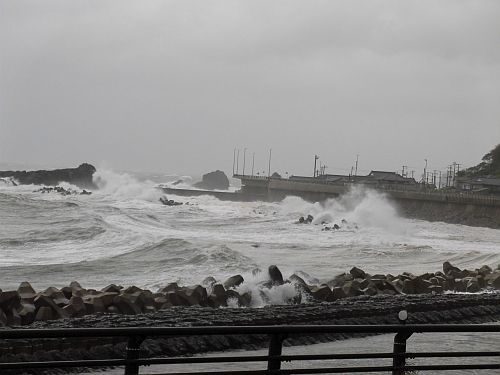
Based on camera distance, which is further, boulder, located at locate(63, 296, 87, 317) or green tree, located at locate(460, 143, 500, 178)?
green tree, located at locate(460, 143, 500, 178)

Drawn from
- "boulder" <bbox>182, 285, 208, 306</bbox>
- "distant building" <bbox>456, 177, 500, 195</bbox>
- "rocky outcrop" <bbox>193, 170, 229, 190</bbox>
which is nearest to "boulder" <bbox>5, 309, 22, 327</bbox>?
"boulder" <bbox>182, 285, 208, 306</bbox>

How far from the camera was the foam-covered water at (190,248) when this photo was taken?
20.7 metres

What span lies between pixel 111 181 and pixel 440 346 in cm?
8949

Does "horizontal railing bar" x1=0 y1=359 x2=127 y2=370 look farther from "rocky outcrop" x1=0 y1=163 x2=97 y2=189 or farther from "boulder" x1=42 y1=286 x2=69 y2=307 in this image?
"rocky outcrop" x1=0 y1=163 x2=97 y2=189

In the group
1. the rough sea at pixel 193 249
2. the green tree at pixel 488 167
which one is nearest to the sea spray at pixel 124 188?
the rough sea at pixel 193 249

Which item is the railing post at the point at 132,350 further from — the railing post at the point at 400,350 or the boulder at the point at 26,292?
the boulder at the point at 26,292

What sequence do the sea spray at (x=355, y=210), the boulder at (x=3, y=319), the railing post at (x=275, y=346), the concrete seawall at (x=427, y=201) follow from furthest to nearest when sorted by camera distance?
the concrete seawall at (x=427, y=201) → the sea spray at (x=355, y=210) → the boulder at (x=3, y=319) → the railing post at (x=275, y=346)

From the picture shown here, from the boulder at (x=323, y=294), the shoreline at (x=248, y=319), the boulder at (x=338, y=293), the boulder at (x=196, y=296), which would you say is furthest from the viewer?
the boulder at (x=338, y=293)

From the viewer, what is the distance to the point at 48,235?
30.1 meters

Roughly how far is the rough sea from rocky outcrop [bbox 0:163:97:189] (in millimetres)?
44837

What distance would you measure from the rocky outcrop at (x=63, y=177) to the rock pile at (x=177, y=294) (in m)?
81.6

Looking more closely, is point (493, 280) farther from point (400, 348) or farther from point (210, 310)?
point (400, 348)

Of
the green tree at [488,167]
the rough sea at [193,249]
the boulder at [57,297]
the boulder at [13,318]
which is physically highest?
the green tree at [488,167]

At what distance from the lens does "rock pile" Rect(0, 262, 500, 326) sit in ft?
39.8
